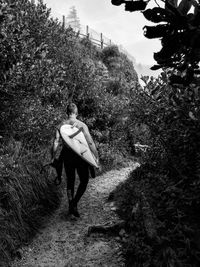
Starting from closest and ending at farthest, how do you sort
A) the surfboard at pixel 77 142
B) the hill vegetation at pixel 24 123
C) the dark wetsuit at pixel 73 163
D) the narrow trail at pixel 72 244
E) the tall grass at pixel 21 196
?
the narrow trail at pixel 72 244, the tall grass at pixel 21 196, the hill vegetation at pixel 24 123, the surfboard at pixel 77 142, the dark wetsuit at pixel 73 163

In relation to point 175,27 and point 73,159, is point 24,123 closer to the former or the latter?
point 73,159

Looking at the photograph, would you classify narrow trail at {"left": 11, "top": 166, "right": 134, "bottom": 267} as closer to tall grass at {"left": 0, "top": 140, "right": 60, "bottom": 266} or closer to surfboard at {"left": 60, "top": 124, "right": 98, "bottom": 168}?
tall grass at {"left": 0, "top": 140, "right": 60, "bottom": 266}

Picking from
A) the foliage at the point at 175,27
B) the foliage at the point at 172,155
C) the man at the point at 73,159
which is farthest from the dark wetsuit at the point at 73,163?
the foliage at the point at 175,27

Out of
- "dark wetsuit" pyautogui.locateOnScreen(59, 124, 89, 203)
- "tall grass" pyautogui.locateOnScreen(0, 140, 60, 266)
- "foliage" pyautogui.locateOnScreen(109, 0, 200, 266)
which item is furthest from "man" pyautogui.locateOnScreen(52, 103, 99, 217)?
"foliage" pyautogui.locateOnScreen(109, 0, 200, 266)

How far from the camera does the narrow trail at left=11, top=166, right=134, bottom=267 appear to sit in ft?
16.1

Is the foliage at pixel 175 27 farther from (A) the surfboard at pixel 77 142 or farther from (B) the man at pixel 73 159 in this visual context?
(B) the man at pixel 73 159

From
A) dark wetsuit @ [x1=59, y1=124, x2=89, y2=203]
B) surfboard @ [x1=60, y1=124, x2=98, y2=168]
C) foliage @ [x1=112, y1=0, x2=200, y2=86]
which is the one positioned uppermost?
foliage @ [x1=112, y1=0, x2=200, y2=86]

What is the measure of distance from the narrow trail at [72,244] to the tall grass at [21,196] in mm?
199

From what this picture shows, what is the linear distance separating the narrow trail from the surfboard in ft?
3.73

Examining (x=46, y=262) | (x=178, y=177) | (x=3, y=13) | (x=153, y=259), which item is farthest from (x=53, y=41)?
(x=153, y=259)

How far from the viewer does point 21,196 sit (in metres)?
5.91

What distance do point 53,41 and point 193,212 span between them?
8921 mm

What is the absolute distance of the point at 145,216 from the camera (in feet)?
15.7

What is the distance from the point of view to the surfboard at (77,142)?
19.2 ft
